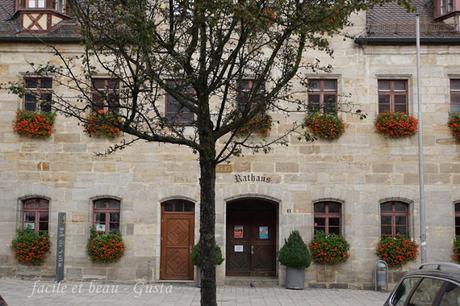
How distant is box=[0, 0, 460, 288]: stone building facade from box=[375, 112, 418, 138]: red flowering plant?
24 centimetres

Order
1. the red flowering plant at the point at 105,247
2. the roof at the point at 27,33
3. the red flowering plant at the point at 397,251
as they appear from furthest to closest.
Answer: the roof at the point at 27,33 < the red flowering plant at the point at 105,247 < the red flowering plant at the point at 397,251

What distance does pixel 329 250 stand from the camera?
1636 cm

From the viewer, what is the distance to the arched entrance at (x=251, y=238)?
59.7 ft

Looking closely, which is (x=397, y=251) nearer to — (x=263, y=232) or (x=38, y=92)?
(x=263, y=232)

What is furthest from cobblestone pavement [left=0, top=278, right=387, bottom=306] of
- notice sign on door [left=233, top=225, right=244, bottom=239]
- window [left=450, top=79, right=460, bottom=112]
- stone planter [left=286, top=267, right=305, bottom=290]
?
window [left=450, top=79, right=460, bottom=112]

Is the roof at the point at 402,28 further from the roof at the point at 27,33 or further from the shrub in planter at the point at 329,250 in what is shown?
the roof at the point at 27,33

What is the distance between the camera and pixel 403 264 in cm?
1647

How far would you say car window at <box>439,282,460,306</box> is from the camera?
4814 mm

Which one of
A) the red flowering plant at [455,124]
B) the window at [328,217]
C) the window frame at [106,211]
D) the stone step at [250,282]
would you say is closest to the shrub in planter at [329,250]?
the window at [328,217]

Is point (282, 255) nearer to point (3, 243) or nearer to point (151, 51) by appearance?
point (3, 243)

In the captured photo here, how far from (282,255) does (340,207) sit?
7.39ft

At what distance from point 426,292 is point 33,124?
547 inches

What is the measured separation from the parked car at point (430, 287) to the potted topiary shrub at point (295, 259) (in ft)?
32.4

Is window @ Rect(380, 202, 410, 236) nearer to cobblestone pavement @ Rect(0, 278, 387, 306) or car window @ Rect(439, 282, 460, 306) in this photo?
cobblestone pavement @ Rect(0, 278, 387, 306)
